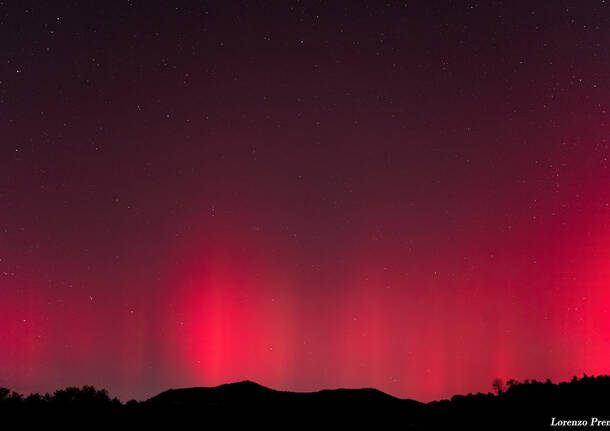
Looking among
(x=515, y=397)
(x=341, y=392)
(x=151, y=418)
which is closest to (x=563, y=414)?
(x=515, y=397)

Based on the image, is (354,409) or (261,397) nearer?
(354,409)

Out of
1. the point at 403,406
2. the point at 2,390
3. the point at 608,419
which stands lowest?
the point at 608,419

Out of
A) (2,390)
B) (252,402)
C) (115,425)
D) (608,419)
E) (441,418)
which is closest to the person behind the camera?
(608,419)

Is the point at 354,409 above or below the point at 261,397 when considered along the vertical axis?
below

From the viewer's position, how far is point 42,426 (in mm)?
25516

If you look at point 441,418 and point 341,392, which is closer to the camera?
point 441,418

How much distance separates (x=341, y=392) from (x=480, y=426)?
10059mm

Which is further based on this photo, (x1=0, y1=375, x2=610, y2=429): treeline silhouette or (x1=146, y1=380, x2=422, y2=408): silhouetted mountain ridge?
(x1=146, y1=380, x2=422, y2=408): silhouetted mountain ridge

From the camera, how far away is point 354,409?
30266 millimetres

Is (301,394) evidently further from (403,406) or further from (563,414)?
(563,414)

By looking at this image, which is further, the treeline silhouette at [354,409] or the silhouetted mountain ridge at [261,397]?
the silhouetted mountain ridge at [261,397]

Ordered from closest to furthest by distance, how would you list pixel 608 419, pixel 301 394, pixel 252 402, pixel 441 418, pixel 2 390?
pixel 608 419, pixel 441 418, pixel 252 402, pixel 301 394, pixel 2 390

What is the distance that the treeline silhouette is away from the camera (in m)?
26.0

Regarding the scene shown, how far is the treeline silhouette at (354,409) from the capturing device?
2597 cm
